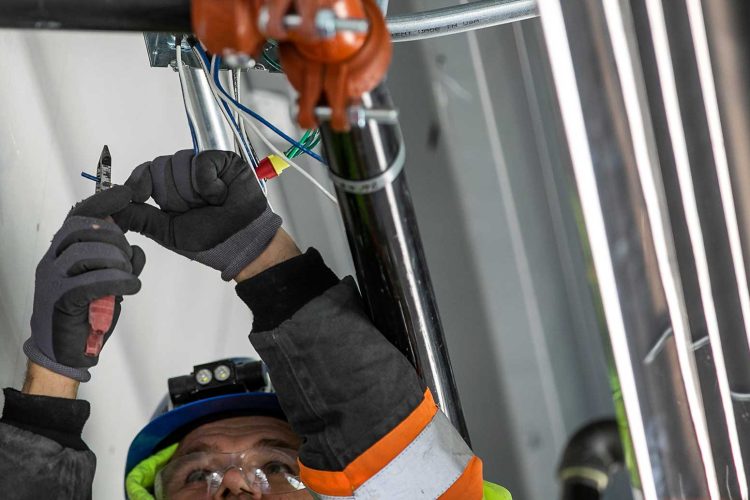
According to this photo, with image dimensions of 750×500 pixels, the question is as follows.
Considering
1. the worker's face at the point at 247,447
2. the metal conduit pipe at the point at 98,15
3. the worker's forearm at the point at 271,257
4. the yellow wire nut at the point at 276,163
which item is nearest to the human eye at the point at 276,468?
the worker's face at the point at 247,447

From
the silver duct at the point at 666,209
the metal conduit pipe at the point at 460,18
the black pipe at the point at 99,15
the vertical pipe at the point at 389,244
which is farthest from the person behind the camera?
the metal conduit pipe at the point at 460,18

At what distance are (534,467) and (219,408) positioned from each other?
887mm

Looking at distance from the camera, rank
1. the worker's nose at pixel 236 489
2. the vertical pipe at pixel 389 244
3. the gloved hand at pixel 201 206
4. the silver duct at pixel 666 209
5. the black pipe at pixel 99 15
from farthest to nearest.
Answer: the worker's nose at pixel 236 489 → the gloved hand at pixel 201 206 → the vertical pipe at pixel 389 244 → the black pipe at pixel 99 15 → the silver duct at pixel 666 209

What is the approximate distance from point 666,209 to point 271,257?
24.2 inches

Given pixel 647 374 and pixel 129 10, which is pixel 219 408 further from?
pixel 647 374

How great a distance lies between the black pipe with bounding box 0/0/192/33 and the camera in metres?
0.62

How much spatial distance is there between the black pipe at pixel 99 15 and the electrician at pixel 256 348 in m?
0.33

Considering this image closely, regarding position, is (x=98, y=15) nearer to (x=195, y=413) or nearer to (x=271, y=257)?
(x=271, y=257)

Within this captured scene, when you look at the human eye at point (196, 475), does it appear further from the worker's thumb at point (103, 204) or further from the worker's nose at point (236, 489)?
the worker's thumb at point (103, 204)

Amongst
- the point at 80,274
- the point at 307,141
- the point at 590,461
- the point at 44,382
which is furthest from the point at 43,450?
the point at 590,461

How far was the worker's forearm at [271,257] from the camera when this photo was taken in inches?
41.8

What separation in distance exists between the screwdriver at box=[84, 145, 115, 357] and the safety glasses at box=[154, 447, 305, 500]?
9.9 inches

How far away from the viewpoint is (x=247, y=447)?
1.20 m

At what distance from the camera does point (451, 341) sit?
187 cm
